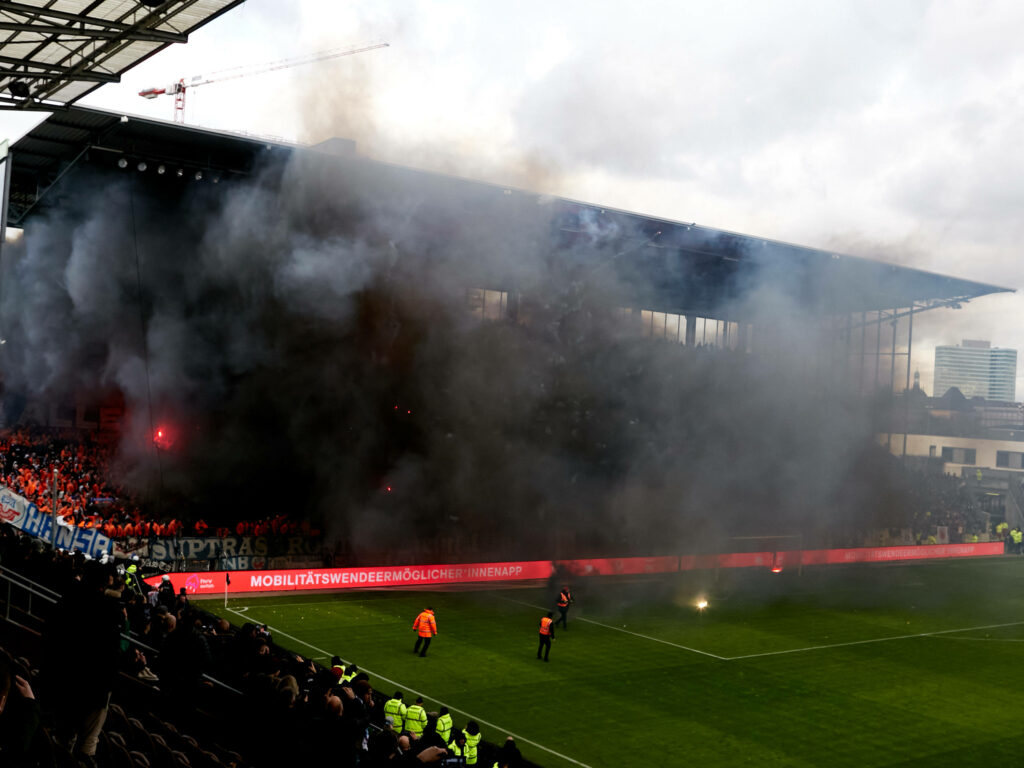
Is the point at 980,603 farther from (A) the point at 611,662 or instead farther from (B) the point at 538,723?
(B) the point at 538,723

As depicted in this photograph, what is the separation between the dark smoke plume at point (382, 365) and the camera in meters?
25.7

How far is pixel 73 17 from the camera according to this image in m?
10.7

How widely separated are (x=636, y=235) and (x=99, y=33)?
21.2 metres

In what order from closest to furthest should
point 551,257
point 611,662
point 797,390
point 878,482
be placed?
1. point 611,662
2. point 551,257
3. point 797,390
4. point 878,482

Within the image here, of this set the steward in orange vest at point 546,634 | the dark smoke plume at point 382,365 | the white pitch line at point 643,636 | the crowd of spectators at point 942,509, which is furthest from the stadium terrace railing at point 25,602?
the crowd of spectators at point 942,509

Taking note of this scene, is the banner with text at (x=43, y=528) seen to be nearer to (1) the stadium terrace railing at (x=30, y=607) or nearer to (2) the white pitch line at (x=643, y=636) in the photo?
(1) the stadium terrace railing at (x=30, y=607)

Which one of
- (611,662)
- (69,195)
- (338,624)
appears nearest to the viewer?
(611,662)

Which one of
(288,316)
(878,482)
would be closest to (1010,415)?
(878,482)

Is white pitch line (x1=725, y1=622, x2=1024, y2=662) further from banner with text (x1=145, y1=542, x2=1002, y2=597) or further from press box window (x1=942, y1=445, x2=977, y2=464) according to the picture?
press box window (x1=942, y1=445, x2=977, y2=464)

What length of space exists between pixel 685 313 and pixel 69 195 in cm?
2098

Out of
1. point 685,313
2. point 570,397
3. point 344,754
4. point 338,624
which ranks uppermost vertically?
point 685,313

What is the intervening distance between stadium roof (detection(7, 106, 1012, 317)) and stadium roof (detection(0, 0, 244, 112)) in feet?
16.7

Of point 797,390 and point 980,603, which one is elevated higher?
point 797,390

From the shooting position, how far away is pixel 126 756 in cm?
512
